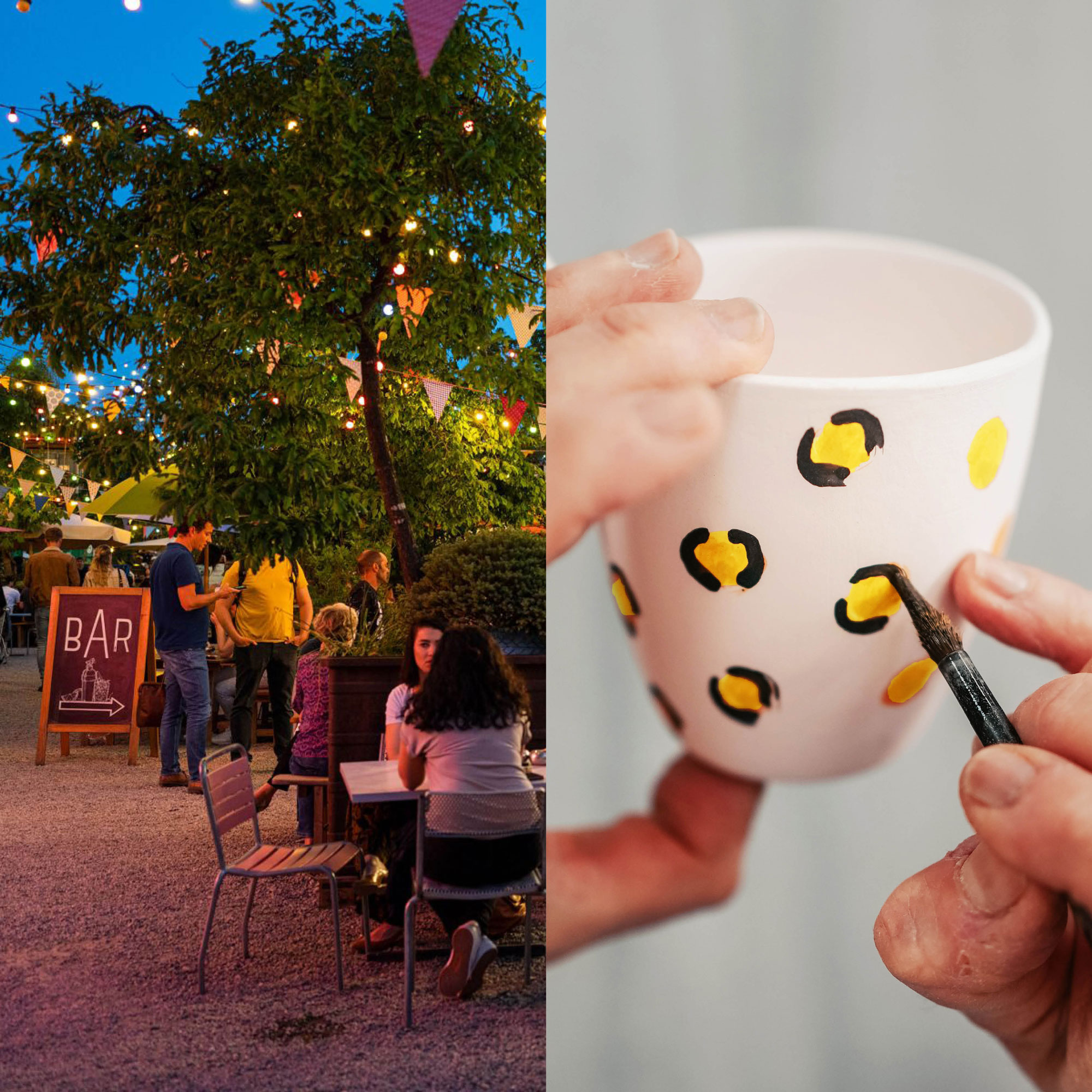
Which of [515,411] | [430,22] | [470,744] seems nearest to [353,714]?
[470,744]

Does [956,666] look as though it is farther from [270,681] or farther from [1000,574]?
[270,681]

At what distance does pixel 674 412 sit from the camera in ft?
4.23

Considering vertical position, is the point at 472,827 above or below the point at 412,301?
below

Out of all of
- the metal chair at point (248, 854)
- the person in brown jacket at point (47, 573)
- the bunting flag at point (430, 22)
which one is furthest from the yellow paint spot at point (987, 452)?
the person in brown jacket at point (47, 573)

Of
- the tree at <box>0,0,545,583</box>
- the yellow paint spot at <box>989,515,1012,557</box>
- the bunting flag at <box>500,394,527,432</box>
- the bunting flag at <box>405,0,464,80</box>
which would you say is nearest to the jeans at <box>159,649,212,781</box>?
the tree at <box>0,0,545,583</box>

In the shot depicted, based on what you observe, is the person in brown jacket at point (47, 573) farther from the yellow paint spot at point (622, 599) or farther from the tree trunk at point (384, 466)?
the yellow paint spot at point (622, 599)

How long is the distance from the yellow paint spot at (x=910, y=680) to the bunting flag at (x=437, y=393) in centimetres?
269

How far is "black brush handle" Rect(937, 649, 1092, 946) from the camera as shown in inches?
44.4

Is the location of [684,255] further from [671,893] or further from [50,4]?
[50,4]

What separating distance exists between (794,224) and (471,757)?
6.27 feet

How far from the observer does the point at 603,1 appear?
1404 millimetres

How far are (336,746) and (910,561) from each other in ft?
8.38

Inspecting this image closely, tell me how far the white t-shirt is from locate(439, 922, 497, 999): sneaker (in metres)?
0.50

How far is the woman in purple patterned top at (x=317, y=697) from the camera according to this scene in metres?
3.51
